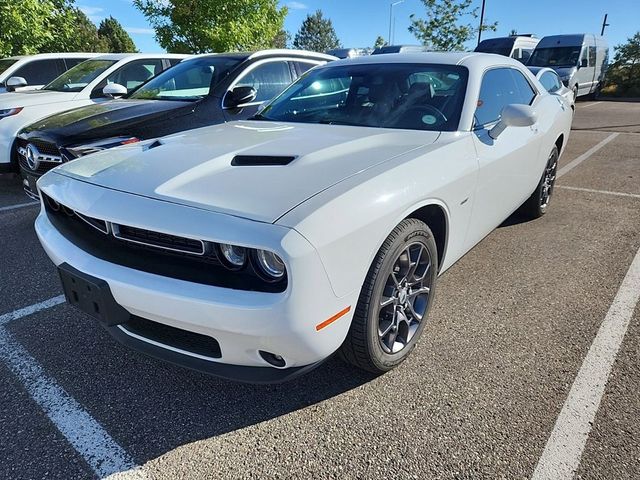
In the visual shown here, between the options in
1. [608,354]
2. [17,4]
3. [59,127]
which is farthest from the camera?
[17,4]

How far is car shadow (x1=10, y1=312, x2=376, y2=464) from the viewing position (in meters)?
1.99

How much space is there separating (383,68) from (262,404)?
2.39 meters

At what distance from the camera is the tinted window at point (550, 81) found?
6754mm

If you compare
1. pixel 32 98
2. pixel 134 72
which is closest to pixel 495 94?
pixel 32 98

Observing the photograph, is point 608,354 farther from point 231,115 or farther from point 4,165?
point 4,165

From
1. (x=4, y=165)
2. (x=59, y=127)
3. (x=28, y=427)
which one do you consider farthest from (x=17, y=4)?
(x=28, y=427)

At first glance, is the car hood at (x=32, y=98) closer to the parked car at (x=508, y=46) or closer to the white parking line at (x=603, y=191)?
the white parking line at (x=603, y=191)

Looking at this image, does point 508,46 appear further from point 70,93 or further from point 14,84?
point 14,84

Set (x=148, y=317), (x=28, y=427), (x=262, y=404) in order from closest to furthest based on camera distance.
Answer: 1. (x=148, y=317)
2. (x=28, y=427)
3. (x=262, y=404)

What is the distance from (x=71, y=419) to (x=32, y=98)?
5.56m

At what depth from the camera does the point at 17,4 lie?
33.6 ft

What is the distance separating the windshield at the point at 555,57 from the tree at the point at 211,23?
375 inches

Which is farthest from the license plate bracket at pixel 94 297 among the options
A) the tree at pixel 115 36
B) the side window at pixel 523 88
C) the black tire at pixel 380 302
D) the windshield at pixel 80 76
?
the tree at pixel 115 36

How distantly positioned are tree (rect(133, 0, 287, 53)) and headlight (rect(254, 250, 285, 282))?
1422 centimetres
